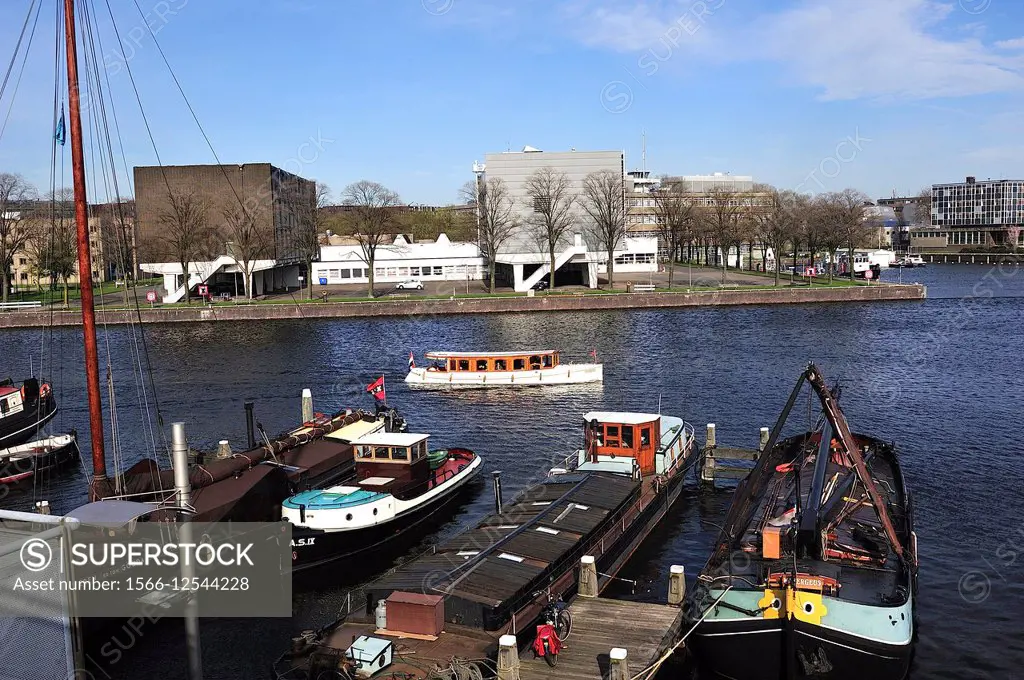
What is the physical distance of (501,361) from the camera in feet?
198

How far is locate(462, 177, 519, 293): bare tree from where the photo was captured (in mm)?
116125

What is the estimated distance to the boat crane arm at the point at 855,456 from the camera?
21.8 m

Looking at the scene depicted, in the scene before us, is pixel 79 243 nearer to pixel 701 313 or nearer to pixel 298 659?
pixel 298 659

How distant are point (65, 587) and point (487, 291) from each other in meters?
107

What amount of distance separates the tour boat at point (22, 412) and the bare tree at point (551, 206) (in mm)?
72003

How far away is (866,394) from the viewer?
53750mm

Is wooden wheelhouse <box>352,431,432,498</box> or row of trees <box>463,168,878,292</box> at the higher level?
row of trees <box>463,168,878,292</box>

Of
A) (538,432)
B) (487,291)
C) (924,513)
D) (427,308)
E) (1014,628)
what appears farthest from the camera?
(487,291)

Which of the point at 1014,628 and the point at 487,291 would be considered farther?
the point at 487,291

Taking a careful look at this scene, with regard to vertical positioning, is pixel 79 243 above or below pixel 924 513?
above

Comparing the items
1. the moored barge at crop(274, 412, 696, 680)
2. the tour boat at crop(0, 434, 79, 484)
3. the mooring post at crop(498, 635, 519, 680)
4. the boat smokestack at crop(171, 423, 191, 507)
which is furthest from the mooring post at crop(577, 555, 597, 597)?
the tour boat at crop(0, 434, 79, 484)

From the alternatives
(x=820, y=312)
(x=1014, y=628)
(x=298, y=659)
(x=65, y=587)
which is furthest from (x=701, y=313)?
(x=65, y=587)

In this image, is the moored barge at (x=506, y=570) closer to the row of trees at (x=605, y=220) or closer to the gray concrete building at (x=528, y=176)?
the row of trees at (x=605, y=220)

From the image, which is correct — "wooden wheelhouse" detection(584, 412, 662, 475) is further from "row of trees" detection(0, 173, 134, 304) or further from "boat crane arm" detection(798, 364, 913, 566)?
"row of trees" detection(0, 173, 134, 304)
